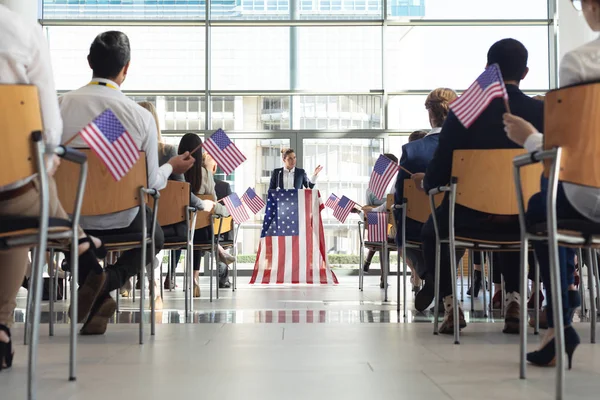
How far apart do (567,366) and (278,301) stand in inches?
139

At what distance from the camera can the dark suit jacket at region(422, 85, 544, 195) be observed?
349 centimetres

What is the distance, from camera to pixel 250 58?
11.3m

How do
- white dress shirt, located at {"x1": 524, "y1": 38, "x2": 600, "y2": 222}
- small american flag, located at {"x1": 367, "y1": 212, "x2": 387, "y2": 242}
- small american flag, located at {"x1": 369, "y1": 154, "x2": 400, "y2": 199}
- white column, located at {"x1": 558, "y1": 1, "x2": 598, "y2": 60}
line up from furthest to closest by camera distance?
1. white column, located at {"x1": 558, "y1": 1, "x2": 598, "y2": 60}
2. small american flag, located at {"x1": 367, "y1": 212, "x2": 387, "y2": 242}
3. small american flag, located at {"x1": 369, "y1": 154, "x2": 400, "y2": 199}
4. white dress shirt, located at {"x1": 524, "y1": 38, "x2": 600, "y2": 222}

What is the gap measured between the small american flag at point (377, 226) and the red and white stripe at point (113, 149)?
128 inches

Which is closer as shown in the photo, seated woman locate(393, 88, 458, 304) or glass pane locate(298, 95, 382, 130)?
seated woman locate(393, 88, 458, 304)

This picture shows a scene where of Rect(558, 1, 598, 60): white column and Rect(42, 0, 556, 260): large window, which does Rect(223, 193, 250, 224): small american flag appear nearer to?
Rect(42, 0, 556, 260): large window

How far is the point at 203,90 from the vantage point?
11.2 m

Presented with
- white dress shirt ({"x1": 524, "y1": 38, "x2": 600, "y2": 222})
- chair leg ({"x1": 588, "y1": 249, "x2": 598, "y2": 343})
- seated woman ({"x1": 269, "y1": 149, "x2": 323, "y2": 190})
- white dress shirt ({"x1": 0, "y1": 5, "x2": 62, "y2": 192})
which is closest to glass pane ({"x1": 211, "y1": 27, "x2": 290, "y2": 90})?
seated woman ({"x1": 269, "y1": 149, "x2": 323, "y2": 190})

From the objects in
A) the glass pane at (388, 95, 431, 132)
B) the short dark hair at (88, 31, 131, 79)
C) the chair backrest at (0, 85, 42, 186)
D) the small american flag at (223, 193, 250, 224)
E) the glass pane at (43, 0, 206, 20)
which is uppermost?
the glass pane at (43, 0, 206, 20)

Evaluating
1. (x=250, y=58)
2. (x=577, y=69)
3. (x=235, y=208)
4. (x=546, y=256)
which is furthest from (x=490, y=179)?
(x=250, y=58)

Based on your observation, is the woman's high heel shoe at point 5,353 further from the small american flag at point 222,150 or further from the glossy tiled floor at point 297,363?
the small american flag at point 222,150

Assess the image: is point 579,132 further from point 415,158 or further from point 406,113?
point 406,113

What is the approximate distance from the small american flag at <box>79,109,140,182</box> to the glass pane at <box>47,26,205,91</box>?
843cm

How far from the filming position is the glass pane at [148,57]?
11.2 m
